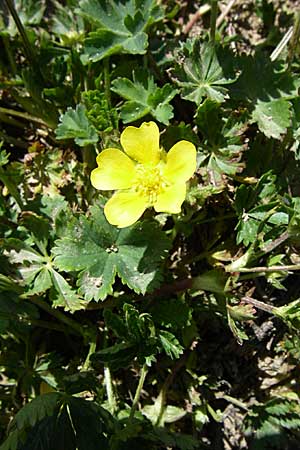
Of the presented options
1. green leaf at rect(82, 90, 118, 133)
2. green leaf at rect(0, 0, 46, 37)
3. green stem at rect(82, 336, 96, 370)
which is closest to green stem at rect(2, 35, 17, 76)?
green leaf at rect(0, 0, 46, 37)

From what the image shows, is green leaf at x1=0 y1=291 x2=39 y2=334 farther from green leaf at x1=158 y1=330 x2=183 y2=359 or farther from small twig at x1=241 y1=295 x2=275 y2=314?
small twig at x1=241 y1=295 x2=275 y2=314

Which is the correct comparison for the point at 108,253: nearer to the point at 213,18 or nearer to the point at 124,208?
the point at 124,208

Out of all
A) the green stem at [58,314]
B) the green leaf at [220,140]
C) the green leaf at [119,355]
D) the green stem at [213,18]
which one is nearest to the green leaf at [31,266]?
the green stem at [58,314]

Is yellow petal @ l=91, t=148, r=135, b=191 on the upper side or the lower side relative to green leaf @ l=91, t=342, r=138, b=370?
upper

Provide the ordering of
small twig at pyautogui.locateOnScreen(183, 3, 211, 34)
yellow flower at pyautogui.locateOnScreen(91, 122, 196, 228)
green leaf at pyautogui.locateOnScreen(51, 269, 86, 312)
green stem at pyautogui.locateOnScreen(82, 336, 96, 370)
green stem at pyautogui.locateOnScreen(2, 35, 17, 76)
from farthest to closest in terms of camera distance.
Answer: small twig at pyautogui.locateOnScreen(183, 3, 211, 34)
green stem at pyautogui.locateOnScreen(2, 35, 17, 76)
green stem at pyautogui.locateOnScreen(82, 336, 96, 370)
green leaf at pyautogui.locateOnScreen(51, 269, 86, 312)
yellow flower at pyautogui.locateOnScreen(91, 122, 196, 228)

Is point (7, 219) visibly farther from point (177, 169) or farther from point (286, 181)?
point (286, 181)
